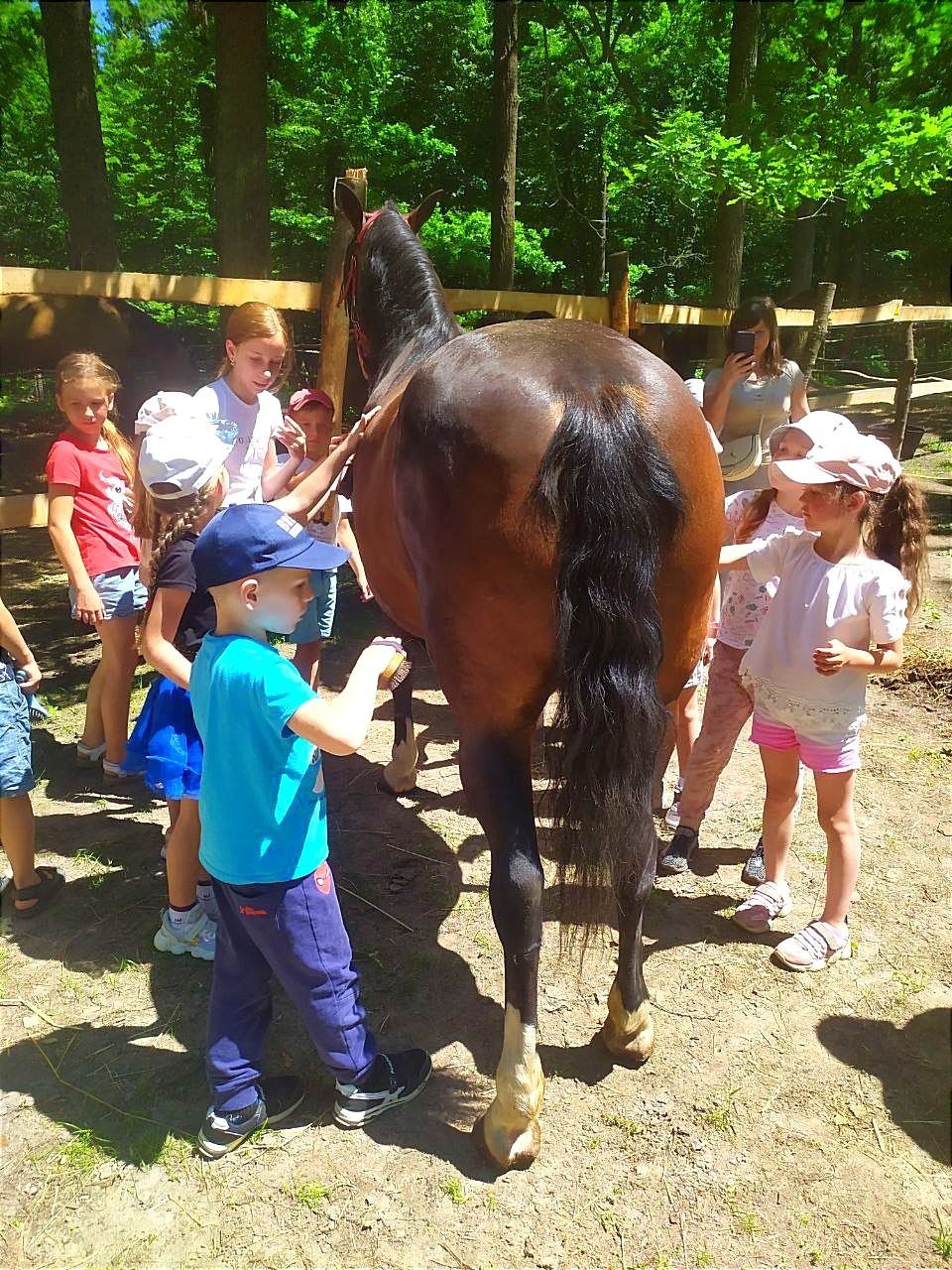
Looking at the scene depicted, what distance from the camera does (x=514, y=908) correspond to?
2.07m

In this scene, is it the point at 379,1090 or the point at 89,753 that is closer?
the point at 379,1090

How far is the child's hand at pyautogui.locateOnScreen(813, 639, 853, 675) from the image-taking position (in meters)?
2.28

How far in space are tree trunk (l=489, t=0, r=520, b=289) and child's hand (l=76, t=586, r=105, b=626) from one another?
19.0ft

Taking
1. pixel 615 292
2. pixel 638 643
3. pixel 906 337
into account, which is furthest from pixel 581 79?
pixel 638 643

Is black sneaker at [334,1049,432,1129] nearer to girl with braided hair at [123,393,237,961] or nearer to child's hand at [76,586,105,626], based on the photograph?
girl with braided hair at [123,393,237,961]

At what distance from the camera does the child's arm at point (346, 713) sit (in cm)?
167

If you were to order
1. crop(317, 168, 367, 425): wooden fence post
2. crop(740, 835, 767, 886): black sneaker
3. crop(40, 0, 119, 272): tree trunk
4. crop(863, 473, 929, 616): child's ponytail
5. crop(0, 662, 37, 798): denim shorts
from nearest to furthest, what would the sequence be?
crop(863, 473, 929, 616): child's ponytail → crop(0, 662, 37, 798): denim shorts → crop(740, 835, 767, 886): black sneaker → crop(317, 168, 367, 425): wooden fence post → crop(40, 0, 119, 272): tree trunk

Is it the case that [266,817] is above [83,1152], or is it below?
above

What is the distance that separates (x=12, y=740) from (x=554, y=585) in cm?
191

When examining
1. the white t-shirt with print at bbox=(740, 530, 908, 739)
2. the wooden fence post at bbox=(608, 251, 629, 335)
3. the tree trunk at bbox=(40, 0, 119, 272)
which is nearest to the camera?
the white t-shirt with print at bbox=(740, 530, 908, 739)

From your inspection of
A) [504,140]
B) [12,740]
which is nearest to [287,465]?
[12,740]

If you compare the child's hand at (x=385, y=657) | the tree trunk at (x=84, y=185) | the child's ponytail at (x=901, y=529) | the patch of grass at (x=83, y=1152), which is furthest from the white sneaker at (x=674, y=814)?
the tree trunk at (x=84, y=185)

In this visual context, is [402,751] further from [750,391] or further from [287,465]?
[750,391]

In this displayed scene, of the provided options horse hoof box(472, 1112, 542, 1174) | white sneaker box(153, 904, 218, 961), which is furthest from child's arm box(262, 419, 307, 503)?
horse hoof box(472, 1112, 542, 1174)
